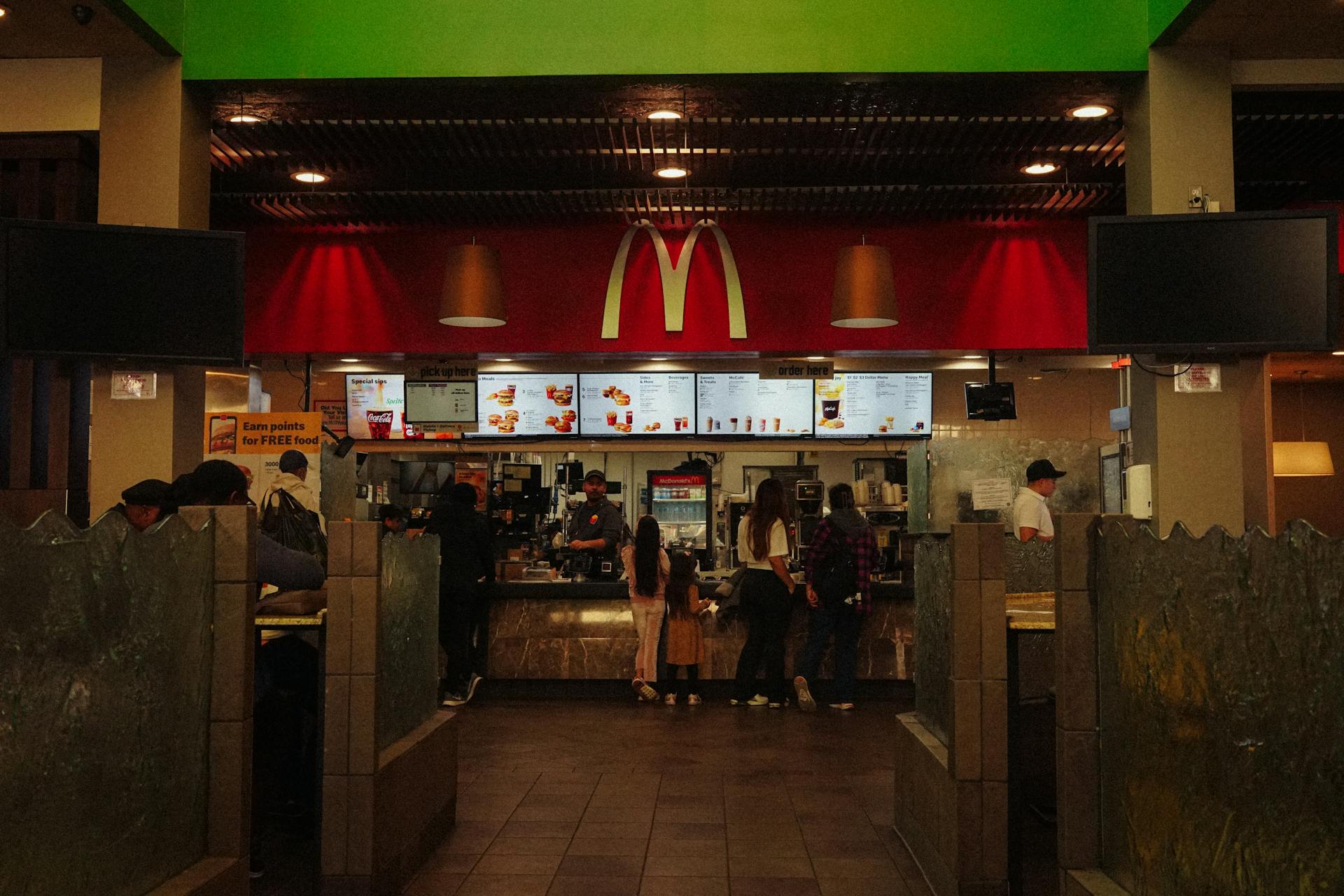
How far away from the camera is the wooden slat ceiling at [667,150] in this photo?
18.4 feet

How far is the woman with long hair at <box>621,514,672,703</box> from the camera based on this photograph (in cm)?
844

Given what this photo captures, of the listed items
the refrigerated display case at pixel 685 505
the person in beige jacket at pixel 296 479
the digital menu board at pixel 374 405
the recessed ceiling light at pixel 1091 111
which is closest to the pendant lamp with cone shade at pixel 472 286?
the person in beige jacket at pixel 296 479

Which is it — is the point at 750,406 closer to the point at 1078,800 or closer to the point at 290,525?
the point at 290,525

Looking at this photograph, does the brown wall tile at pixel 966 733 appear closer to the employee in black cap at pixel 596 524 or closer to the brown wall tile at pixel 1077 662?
the brown wall tile at pixel 1077 662

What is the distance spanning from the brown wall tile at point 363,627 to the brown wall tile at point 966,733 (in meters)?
1.95

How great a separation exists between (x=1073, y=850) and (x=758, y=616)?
5.76m

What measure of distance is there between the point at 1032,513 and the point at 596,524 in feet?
11.2

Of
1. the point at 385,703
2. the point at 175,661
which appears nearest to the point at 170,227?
the point at 385,703

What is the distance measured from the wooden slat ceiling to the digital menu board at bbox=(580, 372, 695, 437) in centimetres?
167

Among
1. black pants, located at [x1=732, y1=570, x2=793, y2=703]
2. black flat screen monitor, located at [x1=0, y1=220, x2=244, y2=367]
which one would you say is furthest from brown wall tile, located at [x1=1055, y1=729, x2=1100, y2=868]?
black pants, located at [x1=732, y1=570, x2=793, y2=703]

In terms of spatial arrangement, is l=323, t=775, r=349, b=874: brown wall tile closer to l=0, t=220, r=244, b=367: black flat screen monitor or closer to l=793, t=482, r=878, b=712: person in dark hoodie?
l=0, t=220, r=244, b=367: black flat screen monitor

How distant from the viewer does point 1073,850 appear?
2.78 m

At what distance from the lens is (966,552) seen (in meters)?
3.91

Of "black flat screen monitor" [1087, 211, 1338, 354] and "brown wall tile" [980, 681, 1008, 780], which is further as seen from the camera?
"black flat screen monitor" [1087, 211, 1338, 354]
